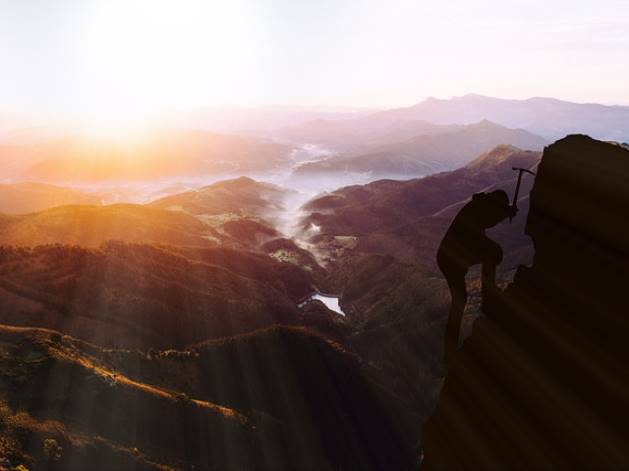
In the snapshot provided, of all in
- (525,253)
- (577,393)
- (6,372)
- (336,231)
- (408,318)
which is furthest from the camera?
(336,231)

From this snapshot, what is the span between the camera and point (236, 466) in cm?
1989

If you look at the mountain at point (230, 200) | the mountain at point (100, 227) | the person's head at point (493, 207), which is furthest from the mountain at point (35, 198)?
the person's head at point (493, 207)

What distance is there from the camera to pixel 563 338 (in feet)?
11.3

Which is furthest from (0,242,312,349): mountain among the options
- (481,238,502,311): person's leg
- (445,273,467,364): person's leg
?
(481,238,502,311): person's leg

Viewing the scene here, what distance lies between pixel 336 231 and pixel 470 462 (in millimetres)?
118741

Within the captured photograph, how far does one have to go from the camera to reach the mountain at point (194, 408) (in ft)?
54.2

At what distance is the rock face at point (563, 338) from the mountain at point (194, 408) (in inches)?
644

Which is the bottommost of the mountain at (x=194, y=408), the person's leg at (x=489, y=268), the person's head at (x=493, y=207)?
the mountain at (x=194, y=408)

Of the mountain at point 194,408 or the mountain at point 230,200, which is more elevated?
the mountain at point 194,408

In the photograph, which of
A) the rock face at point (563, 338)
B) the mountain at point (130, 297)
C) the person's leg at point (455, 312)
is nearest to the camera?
the rock face at point (563, 338)

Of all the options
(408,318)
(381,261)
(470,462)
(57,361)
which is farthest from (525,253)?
(470,462)

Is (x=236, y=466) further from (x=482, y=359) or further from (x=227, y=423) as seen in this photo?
(x=482, y=359)

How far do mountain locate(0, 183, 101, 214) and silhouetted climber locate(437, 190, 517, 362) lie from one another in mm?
188953

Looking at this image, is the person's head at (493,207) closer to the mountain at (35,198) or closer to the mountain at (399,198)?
the mountain at (399,198)
